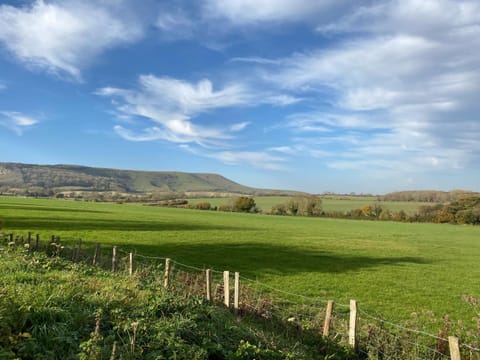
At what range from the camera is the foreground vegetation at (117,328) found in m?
5.23

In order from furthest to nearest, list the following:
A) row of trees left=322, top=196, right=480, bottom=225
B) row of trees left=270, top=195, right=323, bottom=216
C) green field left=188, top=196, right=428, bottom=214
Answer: green field left=188, top=196, right=428, bottom=214 < row of trees left=270, top=195, right=323, bottom=216 < row of trees left=322, top=196, right=480, bottom=225

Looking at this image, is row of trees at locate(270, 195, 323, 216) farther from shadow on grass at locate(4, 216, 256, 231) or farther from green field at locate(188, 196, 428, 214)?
shadow on grass at locate(4, 216, 256, 231)

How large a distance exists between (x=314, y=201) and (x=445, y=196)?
2249 inches

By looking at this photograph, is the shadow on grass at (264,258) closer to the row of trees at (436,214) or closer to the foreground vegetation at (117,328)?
the foreground vegetation at (117,328)

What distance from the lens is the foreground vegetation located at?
523 centimetres

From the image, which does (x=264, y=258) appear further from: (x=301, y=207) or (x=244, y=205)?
(x=244, y=205)

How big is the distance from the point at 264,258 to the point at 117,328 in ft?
78.9

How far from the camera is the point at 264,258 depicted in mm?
29328

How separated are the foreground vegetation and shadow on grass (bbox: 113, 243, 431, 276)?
609 inches

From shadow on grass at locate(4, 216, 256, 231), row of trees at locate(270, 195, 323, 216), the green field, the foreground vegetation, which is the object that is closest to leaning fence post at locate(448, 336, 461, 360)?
the foreground vegetation

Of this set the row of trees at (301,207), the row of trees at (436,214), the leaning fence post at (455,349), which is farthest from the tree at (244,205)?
the leaning fence post at (455,349)

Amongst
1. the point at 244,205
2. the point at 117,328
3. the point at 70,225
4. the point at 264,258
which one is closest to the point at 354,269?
the point at 264,258

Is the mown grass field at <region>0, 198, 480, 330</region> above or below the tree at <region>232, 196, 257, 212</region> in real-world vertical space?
below

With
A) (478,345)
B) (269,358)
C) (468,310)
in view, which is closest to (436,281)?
(468,310)
